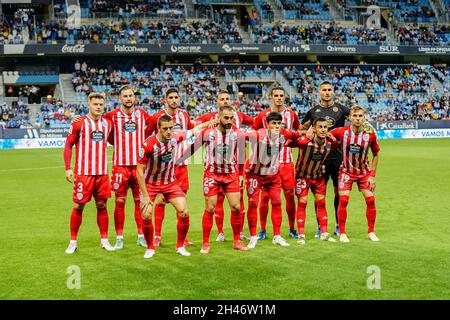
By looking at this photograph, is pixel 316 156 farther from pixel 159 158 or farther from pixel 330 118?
pixel 159 158

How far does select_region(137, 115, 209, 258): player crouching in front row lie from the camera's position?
7938mm

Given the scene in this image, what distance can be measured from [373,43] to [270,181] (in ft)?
149

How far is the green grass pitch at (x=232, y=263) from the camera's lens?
6.27 metres

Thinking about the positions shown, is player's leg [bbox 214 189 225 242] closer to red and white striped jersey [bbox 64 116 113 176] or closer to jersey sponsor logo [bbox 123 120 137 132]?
jersey sponsor logo [bbox 123 120 137 132]

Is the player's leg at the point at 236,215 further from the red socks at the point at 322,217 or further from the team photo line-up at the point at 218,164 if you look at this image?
the red socks at the point at 322,217

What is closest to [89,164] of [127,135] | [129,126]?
[127,135]

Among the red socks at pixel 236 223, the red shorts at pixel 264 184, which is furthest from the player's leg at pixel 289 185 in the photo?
the red socks at pixel 236 223

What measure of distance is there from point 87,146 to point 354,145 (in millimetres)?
4128

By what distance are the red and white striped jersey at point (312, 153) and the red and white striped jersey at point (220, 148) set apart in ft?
3.76

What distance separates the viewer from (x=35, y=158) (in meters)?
27.9

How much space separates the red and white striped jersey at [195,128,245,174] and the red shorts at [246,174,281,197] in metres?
0.55
